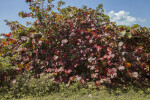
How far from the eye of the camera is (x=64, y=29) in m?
4.60

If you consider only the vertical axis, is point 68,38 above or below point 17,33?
below

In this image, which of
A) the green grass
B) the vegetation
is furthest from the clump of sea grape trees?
the green grass

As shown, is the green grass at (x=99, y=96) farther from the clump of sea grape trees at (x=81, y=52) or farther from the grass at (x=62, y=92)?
the clump of sea grape trees at (x=81, y=52)

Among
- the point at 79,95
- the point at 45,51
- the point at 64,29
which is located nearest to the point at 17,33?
the point at 45,51

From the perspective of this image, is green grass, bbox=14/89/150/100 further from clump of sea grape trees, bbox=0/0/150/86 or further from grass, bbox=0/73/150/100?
clump of sea grape trees, bbox=0/0/150/86

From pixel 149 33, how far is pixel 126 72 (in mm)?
1153

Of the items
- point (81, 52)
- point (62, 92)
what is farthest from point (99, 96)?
point (81, 52)

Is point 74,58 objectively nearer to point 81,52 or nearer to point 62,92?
point 81,52

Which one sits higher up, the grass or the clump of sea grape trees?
the clump of sea grape trees

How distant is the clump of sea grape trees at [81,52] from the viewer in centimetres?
405

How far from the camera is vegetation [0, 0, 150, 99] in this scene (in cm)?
400

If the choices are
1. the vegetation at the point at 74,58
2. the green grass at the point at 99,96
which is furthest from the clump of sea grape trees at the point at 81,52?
the green grass at the point at 99,96

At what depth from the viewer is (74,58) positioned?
177 inches

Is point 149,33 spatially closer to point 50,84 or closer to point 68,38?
point 68,38
